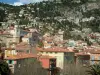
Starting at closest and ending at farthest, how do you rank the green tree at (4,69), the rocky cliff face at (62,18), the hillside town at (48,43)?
the green tree at (4,69) < the hillside town at (48,43) < the rocky cliff face at (62,18)

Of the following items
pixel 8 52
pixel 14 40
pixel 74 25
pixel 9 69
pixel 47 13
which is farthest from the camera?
pixel 47 13

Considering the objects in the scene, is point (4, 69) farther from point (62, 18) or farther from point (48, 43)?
point (62, 18)

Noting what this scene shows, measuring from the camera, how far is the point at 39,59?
6253 cm

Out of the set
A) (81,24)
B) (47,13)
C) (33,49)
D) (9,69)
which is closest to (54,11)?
(47,13)

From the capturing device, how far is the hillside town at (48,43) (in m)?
61.5

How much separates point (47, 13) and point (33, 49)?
113 metres

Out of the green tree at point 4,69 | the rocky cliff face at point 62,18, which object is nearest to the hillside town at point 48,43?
the rocky cliff face at point 62,18

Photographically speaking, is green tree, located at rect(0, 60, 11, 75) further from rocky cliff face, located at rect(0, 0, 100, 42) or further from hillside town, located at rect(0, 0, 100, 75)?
rocky cliff face, located at rect(0, 0, 100, 42)

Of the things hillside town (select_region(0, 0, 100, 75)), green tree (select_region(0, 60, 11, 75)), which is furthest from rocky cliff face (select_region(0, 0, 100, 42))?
green tree (select_region(0, 60, 11, 75))

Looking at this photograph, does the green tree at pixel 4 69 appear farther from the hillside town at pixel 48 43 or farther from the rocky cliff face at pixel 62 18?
the rocky cliff face at pixel 62 18

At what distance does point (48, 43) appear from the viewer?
97.1 meters

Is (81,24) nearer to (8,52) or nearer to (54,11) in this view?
(54,11)

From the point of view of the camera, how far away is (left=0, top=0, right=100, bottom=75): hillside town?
202 feet

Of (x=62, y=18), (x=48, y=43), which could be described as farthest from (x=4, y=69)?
(x=62, y=18)
